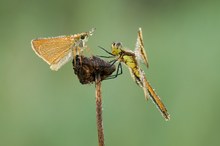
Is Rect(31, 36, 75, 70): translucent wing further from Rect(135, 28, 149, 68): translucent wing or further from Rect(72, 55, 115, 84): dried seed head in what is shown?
Rect(135, 28, 149, 68): translucent wing

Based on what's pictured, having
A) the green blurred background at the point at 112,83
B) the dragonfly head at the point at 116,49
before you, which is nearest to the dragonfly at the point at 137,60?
the dragonfly head at the point at 116,49

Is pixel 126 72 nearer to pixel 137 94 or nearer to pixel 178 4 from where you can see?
pixel 137 94

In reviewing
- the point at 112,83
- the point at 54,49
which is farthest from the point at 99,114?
the point at 112,83

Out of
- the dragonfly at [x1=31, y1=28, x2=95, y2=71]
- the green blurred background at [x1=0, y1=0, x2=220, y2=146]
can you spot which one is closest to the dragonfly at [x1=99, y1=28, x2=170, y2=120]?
the dragonfly at [x1=31, y1=28, x2=95, y2=71]

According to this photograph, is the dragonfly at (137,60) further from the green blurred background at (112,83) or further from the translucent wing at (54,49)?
the green blurred background at (112,83)

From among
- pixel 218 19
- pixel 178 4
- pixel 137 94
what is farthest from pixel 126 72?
pixel 178 4

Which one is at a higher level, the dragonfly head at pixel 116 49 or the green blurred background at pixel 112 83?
the green blurred background at pixel 112 83

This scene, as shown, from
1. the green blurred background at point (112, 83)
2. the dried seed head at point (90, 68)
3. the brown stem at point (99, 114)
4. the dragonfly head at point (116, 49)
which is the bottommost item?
the brown stem at point (99, 114)
